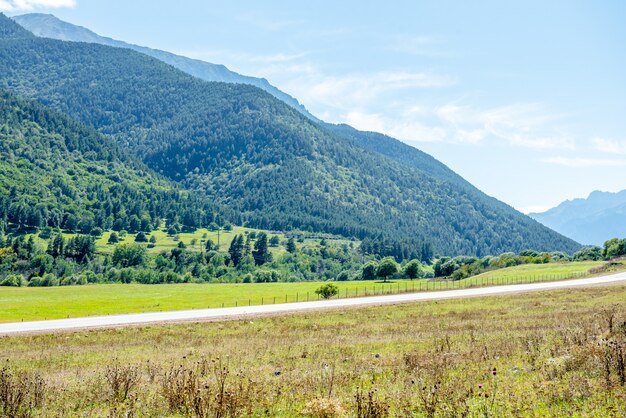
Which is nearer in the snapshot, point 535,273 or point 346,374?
point 346,374

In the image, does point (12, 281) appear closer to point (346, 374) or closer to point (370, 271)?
point (370, 271)

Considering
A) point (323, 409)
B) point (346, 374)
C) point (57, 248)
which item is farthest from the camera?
point (57, 248)

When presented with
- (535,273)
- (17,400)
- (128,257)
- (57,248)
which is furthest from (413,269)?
(57,248)

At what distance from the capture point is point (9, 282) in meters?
133

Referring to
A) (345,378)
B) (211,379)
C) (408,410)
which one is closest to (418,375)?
(345,378)

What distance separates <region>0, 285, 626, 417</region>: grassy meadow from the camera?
1262cm

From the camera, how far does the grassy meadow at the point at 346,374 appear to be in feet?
41.4

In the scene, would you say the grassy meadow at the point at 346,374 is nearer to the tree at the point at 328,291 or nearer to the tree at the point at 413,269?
the tree at the point at 328,291

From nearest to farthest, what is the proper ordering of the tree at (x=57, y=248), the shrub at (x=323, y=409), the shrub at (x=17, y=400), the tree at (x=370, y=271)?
the shrub at (x=323, y=409) → the shrub at (x=17, y=400) → the tree at (x=370, y=271) → the tree at (x=57, y=248)

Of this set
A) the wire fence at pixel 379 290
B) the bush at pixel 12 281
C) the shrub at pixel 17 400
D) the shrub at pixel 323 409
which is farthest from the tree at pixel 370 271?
the shrub at pixel 323 409

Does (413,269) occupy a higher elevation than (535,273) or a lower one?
lower

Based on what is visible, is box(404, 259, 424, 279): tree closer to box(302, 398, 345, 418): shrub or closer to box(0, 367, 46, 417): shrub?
box(0, 367, 46, 417): shrub

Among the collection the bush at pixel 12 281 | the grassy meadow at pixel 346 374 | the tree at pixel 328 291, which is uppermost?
the grassy meadow at pixel 346 374

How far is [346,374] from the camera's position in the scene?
691 inches
